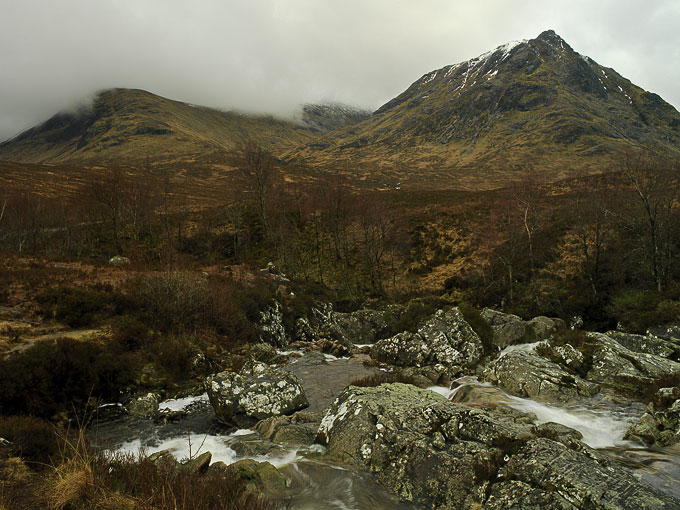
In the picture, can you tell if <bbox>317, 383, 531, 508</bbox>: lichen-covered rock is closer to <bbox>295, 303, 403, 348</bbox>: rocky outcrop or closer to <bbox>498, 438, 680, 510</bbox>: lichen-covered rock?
<bbox>498, 438, 680, 510</bbox>: lichen-covered rock

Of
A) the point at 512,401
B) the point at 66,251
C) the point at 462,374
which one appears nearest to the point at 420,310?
the point at 462,374

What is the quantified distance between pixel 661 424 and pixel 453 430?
559 cm

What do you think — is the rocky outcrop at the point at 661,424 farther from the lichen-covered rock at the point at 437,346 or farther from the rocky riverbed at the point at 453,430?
the lichen-covered rock at the point at 437,346

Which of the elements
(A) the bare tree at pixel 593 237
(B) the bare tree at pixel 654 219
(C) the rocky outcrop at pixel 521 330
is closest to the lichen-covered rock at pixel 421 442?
(C) the rocky outcrop at pixel 521 330

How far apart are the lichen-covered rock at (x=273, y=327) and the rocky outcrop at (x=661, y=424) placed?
16326mm

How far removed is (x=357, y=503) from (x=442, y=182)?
355ft

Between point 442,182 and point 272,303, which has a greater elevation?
point 442,182

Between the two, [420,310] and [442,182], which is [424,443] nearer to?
[420,310]

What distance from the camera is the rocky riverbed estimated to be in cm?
561

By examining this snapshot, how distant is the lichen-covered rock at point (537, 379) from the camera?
36.9 feet

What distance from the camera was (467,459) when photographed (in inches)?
247

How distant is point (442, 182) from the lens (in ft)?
346

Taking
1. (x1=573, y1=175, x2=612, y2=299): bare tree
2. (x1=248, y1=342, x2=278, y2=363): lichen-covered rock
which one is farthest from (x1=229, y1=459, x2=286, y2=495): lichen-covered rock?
(x1=573, y1=175, x2=612, y2=299): bare tree

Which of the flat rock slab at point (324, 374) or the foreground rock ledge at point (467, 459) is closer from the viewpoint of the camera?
the foreground rock ledge at point (467, 459)
